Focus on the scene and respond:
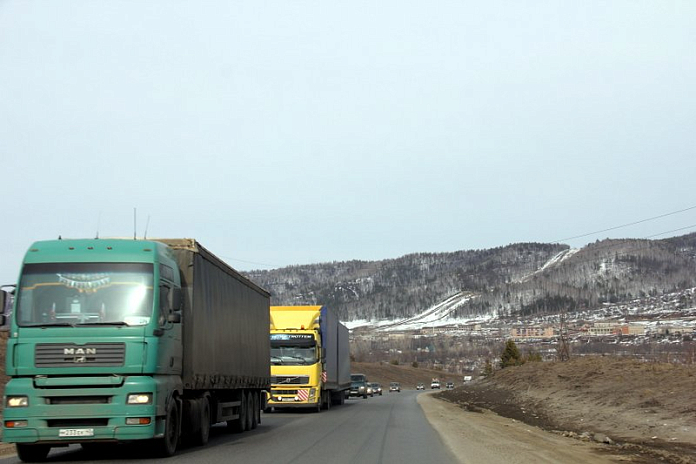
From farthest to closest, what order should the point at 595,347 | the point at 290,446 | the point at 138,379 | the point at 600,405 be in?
the point at 595,347 → the point at 600,405 → the point at 290,446 → the point at 138,379

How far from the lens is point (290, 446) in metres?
17.5

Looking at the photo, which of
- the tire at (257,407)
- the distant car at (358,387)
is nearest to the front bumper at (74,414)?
the tire at (257,407)

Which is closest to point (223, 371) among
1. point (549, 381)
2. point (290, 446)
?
point (290, 446)

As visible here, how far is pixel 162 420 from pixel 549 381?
3314cm

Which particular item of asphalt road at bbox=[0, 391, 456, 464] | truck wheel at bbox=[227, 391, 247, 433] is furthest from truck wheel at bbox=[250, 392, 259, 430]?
truck wheel at bbox=[227, 391, 247, 433]

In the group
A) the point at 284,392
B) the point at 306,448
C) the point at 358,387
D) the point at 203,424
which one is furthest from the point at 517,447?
the point at 358,387

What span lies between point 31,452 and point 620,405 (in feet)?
67.7

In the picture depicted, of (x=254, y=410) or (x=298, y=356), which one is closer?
(x=254, y=410)

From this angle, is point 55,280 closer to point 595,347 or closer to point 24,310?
point 24,310

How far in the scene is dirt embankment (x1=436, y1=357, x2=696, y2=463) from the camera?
2056cm

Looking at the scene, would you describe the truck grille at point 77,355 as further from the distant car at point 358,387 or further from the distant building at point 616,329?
the distant building at point 616,329

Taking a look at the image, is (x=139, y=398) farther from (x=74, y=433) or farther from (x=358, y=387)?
(x=358, y=387)

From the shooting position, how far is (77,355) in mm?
13766

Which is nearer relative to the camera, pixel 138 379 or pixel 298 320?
pixel 138 379
